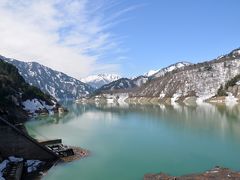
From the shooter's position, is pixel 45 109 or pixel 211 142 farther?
pixel 45 109

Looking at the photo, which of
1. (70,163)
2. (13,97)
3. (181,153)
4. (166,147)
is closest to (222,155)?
(181,153)

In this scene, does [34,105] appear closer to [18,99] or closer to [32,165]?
[18,99]

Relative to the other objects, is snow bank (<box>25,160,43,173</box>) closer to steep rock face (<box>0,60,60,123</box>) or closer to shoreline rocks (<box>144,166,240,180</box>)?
shoreline rocks (<box>144,166,240,180</box>)

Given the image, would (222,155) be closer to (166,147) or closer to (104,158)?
(166,147)

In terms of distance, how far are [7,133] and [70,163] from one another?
8.07 m

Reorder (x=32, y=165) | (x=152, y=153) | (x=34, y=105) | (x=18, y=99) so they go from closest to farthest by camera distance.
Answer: (x=32, y=165) < (x=152, y=153) < (x=18, y=99) < (x=34, y=105)

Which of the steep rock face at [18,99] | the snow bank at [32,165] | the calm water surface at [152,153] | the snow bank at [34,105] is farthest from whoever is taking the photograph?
the snow bank at [34,105]

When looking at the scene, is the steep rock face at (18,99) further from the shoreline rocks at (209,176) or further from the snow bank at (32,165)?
the shoreline rocks at (209,176)

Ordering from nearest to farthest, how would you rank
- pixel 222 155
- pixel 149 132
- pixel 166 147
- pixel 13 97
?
pixel 222 155 < pixel 166 147 < pixel 149 132 < pixel 13 97

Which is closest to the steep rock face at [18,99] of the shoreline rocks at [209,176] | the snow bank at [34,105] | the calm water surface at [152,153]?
the snow bank at [34,105]

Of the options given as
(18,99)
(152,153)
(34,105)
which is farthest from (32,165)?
(34,105)

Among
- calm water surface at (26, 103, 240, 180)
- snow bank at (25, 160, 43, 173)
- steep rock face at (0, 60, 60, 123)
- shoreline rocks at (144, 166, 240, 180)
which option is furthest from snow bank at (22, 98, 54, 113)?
shoreline rocks at (144, 166, 240, 180)

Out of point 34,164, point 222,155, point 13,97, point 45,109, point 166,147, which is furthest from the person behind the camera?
point 45,109

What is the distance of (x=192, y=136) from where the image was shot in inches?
2438
